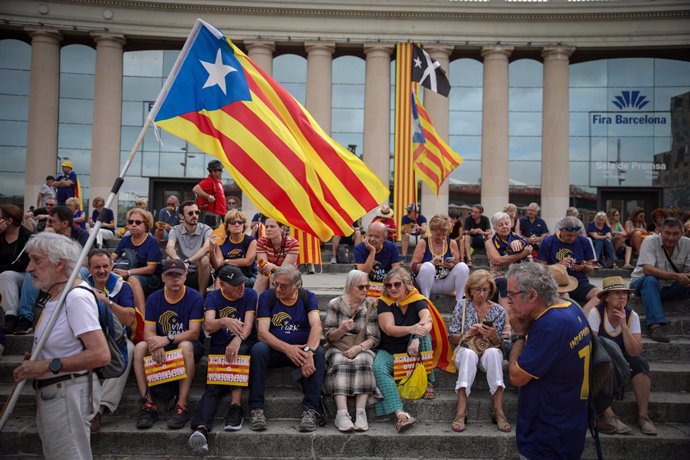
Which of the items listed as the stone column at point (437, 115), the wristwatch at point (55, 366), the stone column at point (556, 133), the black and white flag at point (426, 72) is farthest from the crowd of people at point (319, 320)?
the stone column at point (556, 133)

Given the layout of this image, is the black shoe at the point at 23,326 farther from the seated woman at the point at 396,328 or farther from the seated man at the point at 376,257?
the seated woman at the point at 396,328

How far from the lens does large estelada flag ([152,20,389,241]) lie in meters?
5.00

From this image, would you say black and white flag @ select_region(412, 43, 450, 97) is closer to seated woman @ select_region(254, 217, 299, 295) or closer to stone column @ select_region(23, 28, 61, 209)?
seated woman @ select_region(254, 217, 299, 295)

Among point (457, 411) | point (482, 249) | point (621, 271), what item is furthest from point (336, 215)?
point (621, 271)

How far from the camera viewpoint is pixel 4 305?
674 cm

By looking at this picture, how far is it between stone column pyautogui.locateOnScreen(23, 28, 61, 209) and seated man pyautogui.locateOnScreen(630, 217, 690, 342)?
22.7 m

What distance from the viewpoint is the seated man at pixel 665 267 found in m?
7.21

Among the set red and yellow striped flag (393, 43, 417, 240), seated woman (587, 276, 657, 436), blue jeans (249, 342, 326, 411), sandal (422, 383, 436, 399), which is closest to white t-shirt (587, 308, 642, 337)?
seated woman (587, 276, 657, 436)

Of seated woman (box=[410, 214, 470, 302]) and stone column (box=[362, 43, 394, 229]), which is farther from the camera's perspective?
stone column (box=[362, 43, 394, 229])

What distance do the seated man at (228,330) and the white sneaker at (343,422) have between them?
1013 mm

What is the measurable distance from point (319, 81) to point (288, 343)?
19.0 m

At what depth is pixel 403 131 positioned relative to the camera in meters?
14.2

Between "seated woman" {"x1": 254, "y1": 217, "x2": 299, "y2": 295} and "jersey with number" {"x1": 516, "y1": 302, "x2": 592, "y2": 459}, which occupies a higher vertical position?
"seated woman" {"x1": 254, "y1": 217, "x2": 299, "y2": 295}

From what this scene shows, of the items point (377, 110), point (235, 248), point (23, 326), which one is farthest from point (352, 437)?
point (377, 110)
